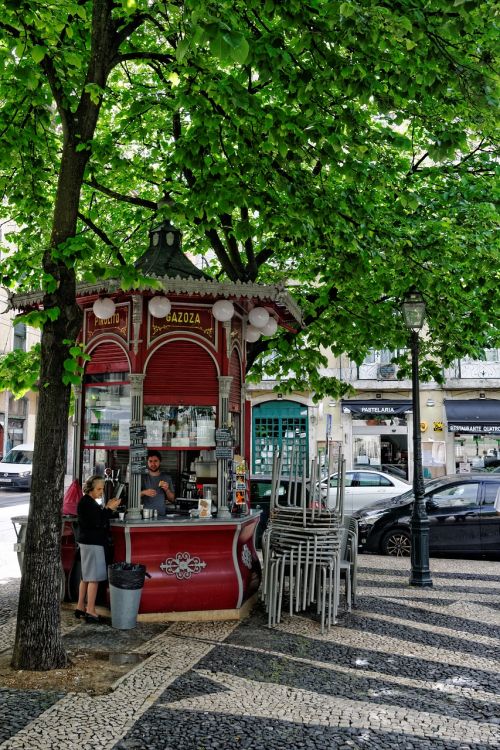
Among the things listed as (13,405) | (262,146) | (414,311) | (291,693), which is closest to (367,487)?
(414,311)

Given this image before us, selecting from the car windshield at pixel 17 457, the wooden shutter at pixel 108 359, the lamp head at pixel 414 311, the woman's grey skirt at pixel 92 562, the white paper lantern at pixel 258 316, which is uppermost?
the lamp head at pixel 414 311

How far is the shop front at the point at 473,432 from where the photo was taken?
27.3 meters

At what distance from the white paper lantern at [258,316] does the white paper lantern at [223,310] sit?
A: 0.60m

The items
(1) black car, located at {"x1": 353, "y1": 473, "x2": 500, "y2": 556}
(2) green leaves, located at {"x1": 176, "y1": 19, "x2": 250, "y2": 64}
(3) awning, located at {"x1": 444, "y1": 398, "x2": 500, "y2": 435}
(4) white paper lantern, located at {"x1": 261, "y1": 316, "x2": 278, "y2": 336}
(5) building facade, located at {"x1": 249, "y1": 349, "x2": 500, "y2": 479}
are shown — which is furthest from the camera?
(5) building facade, located at {"x1": 249, "y1": 349, "x2": 500, "y2": 479}

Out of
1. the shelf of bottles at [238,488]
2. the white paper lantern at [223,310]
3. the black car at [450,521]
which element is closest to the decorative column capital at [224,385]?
the white paper lantern at [223,310]

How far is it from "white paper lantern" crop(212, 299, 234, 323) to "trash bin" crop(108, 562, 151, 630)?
3.24 meters

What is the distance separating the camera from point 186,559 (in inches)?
320

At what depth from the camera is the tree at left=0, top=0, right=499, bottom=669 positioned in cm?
585

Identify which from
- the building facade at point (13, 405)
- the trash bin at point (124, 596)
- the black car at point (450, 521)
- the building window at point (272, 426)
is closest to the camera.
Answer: the trash bin at point (124, 596)

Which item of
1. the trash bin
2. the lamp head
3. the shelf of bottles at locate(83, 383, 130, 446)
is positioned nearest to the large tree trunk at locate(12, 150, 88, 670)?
the trash bin

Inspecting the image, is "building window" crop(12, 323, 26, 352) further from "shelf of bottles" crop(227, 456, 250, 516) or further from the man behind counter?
"shelf of bottles" crop(227, 456, 250, 516)

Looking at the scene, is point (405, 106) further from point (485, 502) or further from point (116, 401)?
point (485, 502)

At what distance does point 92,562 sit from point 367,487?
9790mm

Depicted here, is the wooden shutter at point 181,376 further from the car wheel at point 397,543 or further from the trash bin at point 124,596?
the car wheel at point 397,543
